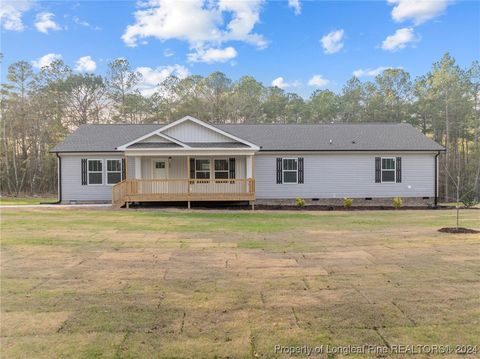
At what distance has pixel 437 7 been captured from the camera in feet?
53.9

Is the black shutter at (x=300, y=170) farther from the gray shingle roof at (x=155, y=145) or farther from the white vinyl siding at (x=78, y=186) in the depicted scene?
the white vinyl siding at (x=78, y=186)

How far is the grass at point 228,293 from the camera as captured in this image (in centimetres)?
343

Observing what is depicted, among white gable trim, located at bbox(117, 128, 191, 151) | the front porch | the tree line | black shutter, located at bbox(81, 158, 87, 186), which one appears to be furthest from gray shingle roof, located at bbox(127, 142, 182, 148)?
the tree line

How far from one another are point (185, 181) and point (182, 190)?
48 cm

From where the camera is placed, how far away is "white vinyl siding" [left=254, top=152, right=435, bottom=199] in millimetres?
19797

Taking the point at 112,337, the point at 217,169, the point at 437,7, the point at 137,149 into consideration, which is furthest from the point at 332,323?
the point at 437,7

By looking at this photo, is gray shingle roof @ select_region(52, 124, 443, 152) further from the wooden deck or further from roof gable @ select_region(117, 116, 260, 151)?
the wooden deck

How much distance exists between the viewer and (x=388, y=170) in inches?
790

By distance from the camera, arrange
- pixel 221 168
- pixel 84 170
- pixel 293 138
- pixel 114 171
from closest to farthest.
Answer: pixel 84 170 → pixel 114 171 → pixel 221 168 → pixel 293 138

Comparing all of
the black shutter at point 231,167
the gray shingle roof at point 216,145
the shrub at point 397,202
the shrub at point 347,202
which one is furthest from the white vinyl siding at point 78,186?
the shrub at point 397,202

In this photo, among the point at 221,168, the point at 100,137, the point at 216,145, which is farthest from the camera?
the point at 100,137

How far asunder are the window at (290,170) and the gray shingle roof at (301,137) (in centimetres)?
69

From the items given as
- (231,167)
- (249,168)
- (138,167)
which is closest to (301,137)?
(249,168)

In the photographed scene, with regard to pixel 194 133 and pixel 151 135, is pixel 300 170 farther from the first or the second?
pixel 151 135
